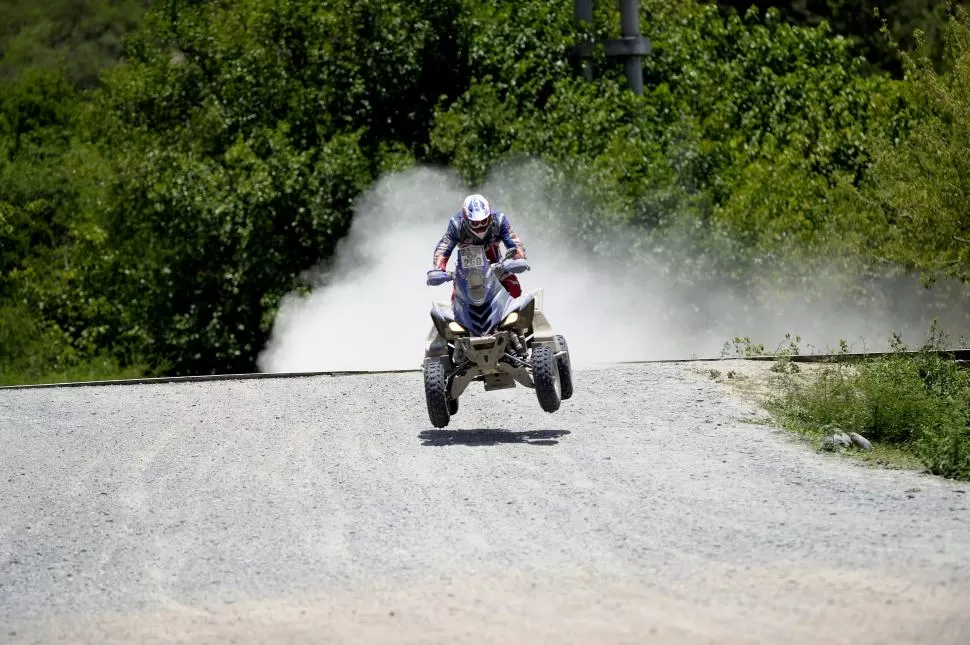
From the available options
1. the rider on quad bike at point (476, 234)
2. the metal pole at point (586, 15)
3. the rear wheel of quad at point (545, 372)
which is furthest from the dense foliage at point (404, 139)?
the rear wheel of quad at point (545, 372)

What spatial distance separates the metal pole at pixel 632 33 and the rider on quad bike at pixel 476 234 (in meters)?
19.6

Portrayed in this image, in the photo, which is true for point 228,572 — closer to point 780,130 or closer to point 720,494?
point 720,494

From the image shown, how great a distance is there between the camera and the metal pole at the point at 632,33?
107ft

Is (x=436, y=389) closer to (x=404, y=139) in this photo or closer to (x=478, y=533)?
(x=478, y=533)

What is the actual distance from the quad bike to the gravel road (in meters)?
0.53

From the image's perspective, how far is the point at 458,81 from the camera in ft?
113

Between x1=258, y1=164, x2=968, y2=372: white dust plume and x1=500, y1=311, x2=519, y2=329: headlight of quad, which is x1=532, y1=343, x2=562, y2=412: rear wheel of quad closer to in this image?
x1=500, y1=311, x2=519, y2=329: headlight of quad

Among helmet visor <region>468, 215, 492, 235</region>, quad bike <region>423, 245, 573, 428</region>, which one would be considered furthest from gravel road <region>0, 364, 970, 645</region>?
helmet visor <region>468, 215, 492, 235</region>

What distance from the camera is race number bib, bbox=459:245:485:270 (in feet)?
44.8

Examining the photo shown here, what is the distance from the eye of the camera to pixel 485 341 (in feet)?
43.8

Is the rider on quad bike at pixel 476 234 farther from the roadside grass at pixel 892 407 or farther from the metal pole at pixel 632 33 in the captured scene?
the metal pole at pixel 632 33

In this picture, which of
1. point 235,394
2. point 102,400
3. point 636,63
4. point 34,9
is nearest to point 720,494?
point 235,394

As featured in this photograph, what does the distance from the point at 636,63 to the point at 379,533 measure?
24725mm

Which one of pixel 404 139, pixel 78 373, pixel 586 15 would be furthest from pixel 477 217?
pixel 78 373
